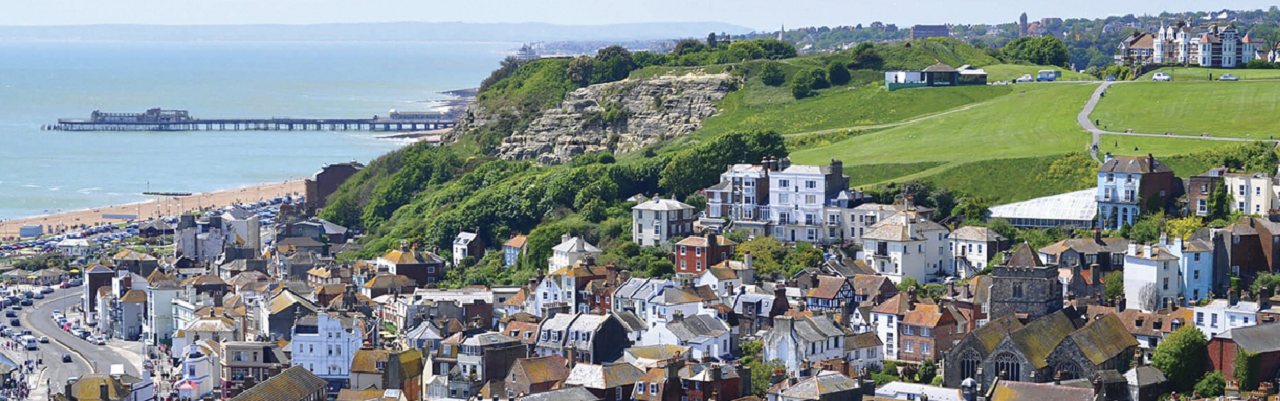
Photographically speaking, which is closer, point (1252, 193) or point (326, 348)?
point (326, 348)

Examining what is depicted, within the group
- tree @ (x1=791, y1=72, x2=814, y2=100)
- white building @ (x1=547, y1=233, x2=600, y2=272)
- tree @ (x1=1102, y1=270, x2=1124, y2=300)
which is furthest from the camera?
tree @ (x1=791, y1=72, x2=814, y2=100)

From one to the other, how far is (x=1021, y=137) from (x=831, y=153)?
982cm

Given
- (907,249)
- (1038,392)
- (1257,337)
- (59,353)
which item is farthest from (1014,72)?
(1038,392)

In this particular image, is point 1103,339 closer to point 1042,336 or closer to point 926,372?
point 1042,336

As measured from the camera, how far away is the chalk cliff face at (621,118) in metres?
129

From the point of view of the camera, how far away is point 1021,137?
4124 inches

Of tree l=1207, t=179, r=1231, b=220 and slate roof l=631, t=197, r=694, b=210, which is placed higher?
tree l=1207, t=179, r=1231, b=220

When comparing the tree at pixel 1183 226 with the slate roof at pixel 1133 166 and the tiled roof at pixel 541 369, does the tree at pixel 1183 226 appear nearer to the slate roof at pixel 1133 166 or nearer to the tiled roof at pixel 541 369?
the slate roof at pixel 1133 166

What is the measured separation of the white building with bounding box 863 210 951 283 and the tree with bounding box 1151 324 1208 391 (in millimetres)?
19153

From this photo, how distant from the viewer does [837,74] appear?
132 metres

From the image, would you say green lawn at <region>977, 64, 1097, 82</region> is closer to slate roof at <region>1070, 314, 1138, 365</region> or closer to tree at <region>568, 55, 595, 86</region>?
tree at <region>568, 55, 595, 86</region>

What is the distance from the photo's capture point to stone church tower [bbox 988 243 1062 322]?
212ft

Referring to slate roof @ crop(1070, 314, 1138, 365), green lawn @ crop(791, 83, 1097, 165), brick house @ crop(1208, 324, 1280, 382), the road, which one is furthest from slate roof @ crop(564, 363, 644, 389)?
green lawn @ crop(791, 83, 1097, 165)

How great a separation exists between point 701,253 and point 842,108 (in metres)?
44.0
